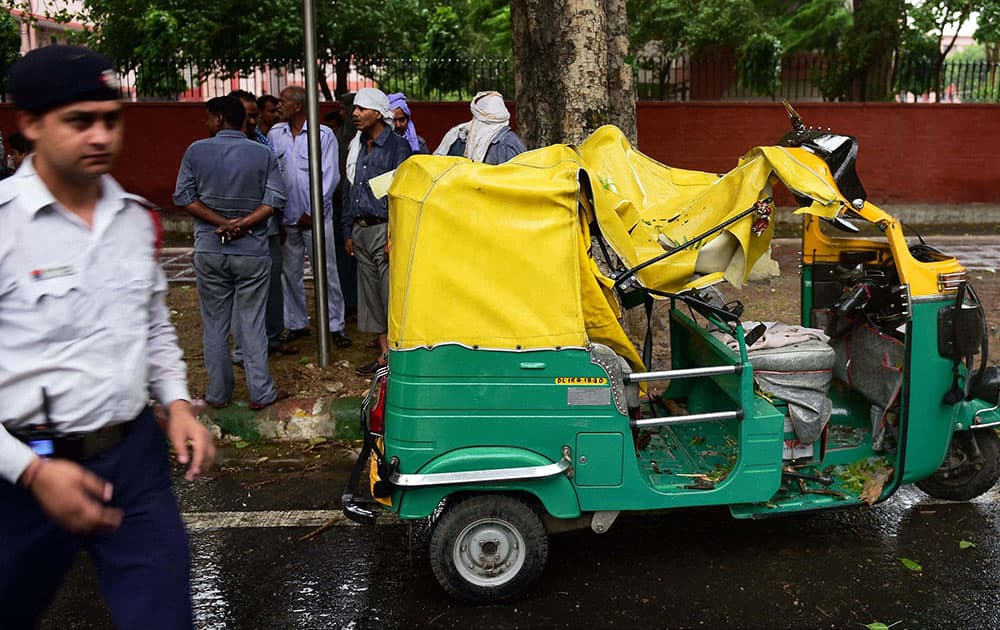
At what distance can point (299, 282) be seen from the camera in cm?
757

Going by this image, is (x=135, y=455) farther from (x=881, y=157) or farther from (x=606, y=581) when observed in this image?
(x=881, y=157)

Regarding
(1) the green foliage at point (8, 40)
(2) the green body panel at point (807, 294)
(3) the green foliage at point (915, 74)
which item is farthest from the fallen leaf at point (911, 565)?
(1) the green foliage at point (8, 40)

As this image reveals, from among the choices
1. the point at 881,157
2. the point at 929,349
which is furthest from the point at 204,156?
the point at 881,157

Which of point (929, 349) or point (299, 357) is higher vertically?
point (929, 349)

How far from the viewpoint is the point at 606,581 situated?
13.5 ft

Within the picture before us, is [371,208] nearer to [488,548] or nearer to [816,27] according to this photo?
[488,548]

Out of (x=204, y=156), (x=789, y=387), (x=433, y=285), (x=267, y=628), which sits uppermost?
(x=204, y=156)

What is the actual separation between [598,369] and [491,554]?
0.91 metres

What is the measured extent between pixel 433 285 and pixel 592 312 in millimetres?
681

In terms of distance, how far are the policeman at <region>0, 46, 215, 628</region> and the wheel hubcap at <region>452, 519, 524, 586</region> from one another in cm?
168

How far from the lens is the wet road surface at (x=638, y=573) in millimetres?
3822

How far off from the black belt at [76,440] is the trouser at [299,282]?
201 inches

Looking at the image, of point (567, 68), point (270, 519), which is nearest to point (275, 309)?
point (270, 519)

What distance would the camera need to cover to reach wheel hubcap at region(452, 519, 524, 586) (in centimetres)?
391
